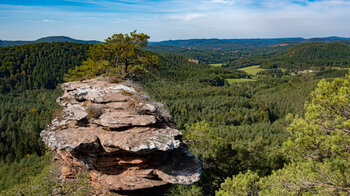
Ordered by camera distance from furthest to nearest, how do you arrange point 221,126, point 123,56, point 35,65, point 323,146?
point 35,65
point 221,126
point 123,56
point 323,146

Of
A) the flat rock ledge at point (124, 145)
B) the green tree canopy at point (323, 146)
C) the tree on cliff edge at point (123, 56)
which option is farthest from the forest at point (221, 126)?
the flat rock ledge at point (124, 145)

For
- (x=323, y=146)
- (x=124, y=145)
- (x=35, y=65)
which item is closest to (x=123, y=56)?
(x=124, y=145)

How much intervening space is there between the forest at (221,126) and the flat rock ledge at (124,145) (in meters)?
3.75

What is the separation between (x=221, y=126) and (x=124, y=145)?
257ft

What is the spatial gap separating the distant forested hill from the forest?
54cm

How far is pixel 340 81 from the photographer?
1077cm

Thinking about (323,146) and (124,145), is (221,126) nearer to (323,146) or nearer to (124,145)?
(323,146)

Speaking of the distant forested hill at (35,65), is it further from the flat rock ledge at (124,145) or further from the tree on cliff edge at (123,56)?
the flat rock ledge at (124,145)

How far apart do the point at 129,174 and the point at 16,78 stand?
138397 mm

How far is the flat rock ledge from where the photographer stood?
10852 millimetres

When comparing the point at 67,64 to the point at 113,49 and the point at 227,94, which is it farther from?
the point at 113,49

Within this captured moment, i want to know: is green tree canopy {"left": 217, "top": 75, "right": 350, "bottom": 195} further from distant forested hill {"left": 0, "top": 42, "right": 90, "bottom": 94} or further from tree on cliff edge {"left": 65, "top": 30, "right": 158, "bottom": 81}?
distant forested hill {"left": 0, "top": 42, "right": 90, "bottom": 94}

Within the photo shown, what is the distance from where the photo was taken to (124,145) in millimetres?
10430

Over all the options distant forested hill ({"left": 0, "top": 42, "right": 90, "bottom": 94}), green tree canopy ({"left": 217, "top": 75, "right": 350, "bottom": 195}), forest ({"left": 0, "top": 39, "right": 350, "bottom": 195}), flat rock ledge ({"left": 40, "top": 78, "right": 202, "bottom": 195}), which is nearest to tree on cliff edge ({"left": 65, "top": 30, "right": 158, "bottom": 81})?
forest ({"left": 0, "top": 39, "right": 350, "bottom": 195})
